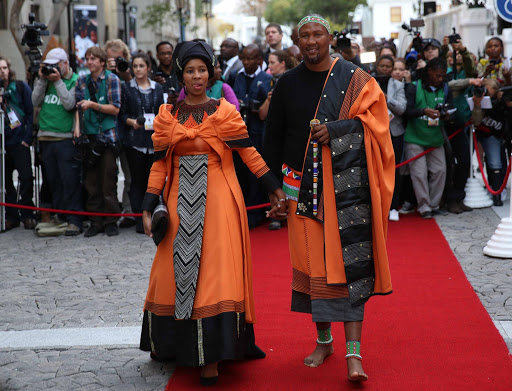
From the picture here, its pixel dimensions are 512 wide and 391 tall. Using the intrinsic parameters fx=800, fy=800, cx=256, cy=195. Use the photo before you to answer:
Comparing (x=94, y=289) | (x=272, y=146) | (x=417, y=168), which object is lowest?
(x=94, y=289)

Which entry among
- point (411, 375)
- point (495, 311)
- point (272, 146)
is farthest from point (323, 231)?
point (495, 311)

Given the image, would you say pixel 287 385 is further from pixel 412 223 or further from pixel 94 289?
pixel 412 223

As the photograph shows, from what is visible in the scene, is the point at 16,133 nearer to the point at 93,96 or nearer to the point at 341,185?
the point at 93,96

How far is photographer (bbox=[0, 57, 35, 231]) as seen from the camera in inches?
→ 372

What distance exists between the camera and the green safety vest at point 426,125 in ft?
31.2

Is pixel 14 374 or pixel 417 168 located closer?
pixel 14 374

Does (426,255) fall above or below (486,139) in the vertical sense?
below

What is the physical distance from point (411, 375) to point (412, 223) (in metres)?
5.01

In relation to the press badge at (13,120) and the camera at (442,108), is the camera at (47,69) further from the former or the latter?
the camera at (442,108)

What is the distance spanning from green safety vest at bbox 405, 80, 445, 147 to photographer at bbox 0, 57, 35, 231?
463 cm

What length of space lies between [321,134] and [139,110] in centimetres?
496

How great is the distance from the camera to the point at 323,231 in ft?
14.5

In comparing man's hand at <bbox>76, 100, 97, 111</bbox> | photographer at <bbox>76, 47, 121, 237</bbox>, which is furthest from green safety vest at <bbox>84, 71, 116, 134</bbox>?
man's hand at <bbox>76, 100, 97, 111</bbox>

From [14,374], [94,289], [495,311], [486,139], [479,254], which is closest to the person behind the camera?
[14,374]
